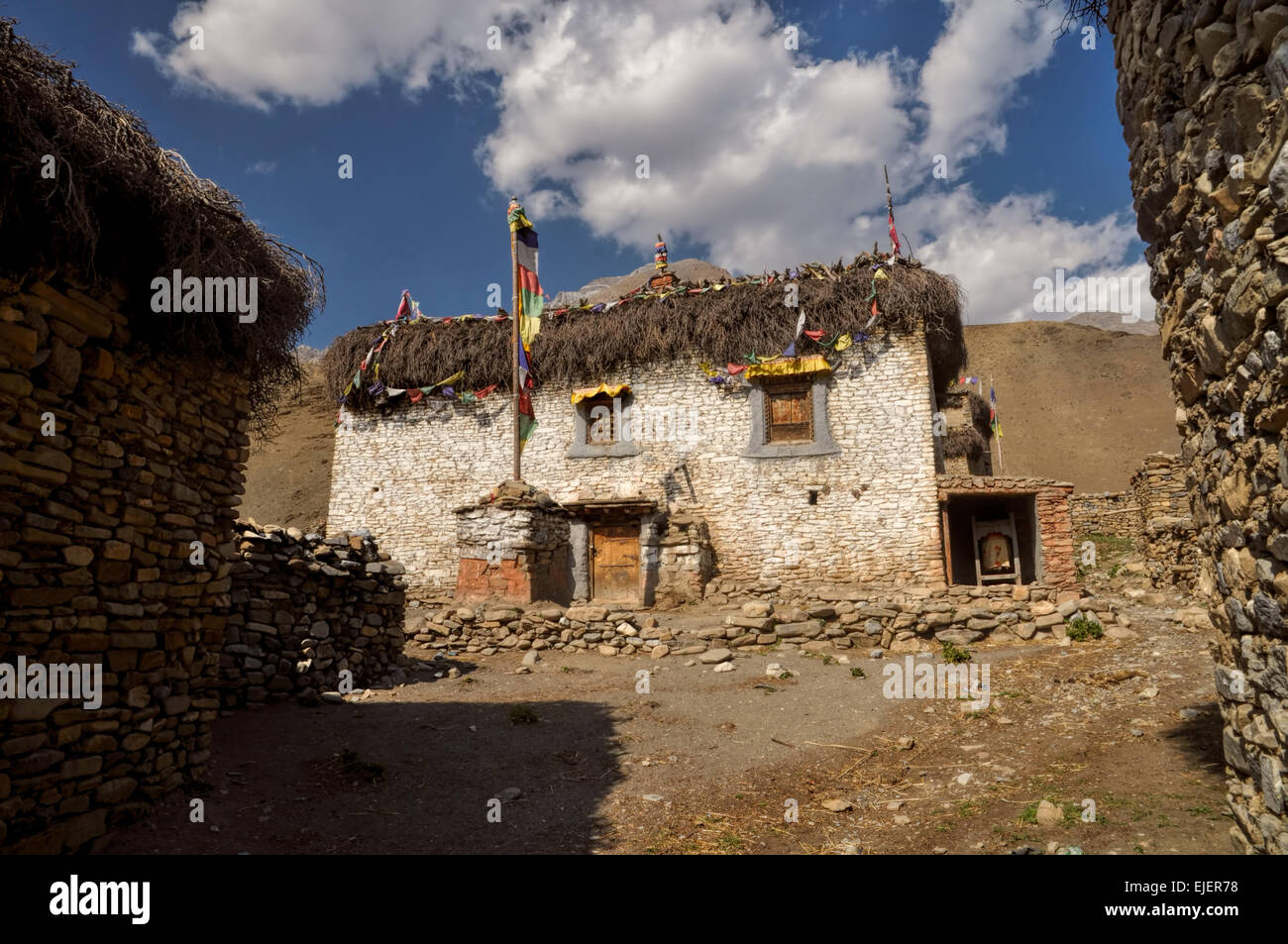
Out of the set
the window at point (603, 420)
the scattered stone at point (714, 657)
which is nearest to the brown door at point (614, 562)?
the window at point (603, 420)

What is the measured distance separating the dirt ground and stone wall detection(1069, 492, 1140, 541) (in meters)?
13.7

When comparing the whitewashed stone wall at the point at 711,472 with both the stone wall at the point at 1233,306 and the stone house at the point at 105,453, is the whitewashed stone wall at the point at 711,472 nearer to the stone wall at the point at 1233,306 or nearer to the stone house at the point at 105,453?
the stone wall at the point at 1233,306

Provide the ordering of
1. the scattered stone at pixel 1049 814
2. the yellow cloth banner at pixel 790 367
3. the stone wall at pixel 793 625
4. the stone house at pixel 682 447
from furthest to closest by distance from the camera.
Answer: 1. the yellow cloth banner at pixel 790 367
2. the stone house at pixel 682 447
3. the stone wall at pixel 793 625
4. the scattered stone at pixel 1049 814

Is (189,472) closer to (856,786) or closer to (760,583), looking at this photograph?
(856,786)

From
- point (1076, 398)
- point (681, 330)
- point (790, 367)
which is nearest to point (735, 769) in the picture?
point (790, 367)

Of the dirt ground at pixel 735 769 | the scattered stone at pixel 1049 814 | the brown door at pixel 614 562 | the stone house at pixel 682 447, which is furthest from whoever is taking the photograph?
the brown door at pixel 614 562

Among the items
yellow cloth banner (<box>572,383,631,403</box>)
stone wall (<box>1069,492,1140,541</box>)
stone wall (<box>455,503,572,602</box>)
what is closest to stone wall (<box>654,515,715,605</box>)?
stone wall (<box>455,503,572,602</box>)

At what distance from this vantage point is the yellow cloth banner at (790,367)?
1492 cm

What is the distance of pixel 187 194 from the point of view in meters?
4.69

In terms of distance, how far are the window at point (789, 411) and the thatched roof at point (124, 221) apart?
10910 mm

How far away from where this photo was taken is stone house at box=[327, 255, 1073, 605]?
13930mm

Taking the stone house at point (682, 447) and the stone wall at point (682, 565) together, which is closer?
the stone house at point (682, 447)

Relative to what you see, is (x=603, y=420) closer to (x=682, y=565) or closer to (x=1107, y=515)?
(x=682, y=565)

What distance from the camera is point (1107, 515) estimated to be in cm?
2150
